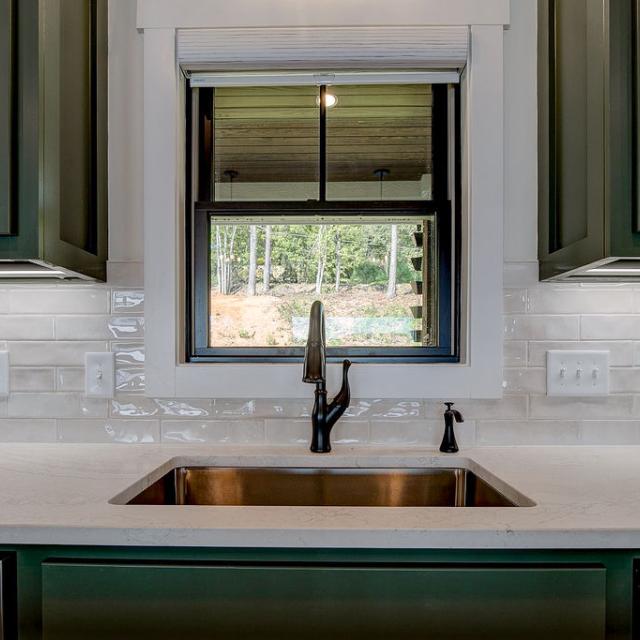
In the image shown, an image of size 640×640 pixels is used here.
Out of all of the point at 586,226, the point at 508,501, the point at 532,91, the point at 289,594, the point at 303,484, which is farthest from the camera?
the point at 532,91

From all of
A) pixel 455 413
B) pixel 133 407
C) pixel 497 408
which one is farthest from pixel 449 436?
pixel 133 407

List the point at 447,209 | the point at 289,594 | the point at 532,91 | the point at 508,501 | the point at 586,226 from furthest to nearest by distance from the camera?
the point at 447,209
the point at 532,91
the point at 586,226
the point at 508,501
the point at 289,594

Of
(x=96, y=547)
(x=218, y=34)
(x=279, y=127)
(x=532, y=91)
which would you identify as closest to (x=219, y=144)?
(x=279, y=127)

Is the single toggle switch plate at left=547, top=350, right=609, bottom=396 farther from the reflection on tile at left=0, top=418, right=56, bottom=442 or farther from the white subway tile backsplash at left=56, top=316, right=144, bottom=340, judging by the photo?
the reflection on tile at left=0, top=418, right=56, bottom=442

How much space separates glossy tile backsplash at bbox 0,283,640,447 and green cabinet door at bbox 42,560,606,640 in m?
0.66

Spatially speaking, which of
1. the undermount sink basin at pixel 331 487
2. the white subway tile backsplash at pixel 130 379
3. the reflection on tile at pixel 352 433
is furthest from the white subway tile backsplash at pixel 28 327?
the reflection on tile at pixel 352 433

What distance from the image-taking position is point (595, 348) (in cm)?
158

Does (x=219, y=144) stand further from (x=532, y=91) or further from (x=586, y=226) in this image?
(x=586, y=226)

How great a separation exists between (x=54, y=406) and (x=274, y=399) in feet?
2.09

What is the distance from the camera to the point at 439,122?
173cm

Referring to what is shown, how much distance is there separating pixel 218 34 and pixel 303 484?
125 centimetres

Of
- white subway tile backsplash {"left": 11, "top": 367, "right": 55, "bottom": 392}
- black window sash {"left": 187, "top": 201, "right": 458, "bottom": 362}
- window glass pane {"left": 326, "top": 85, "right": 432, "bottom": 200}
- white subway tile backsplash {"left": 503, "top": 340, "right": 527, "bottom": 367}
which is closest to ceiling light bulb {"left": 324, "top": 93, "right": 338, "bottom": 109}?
window glass pane {"left": 326, "top": 85, "right": 432, "bottom": 200}

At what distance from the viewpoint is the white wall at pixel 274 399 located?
1577mm

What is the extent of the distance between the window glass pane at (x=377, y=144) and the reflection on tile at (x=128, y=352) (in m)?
0.73
